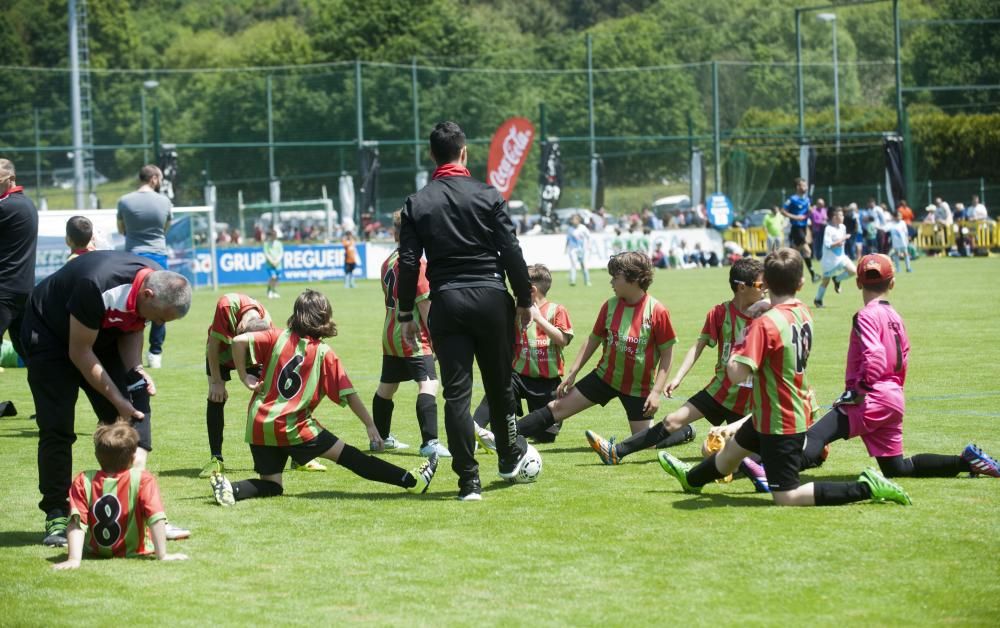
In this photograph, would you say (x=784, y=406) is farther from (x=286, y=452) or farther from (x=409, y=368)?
(x=409, y=368)

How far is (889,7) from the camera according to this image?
354 feet

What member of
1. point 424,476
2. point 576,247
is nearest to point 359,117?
point 576,247

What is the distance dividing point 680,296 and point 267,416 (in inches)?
798

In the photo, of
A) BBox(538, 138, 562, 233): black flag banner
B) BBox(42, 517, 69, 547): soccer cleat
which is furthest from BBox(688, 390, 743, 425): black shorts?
BBox(538, 138, 562, 233): black flag banner

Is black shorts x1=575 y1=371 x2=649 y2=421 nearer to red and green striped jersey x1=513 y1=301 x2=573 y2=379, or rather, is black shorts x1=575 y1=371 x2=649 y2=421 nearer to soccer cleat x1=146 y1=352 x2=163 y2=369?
red and green striped jersey x1=513 y1=301 x2=573 y2=379

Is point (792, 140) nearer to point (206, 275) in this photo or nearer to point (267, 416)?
point (206, 275)

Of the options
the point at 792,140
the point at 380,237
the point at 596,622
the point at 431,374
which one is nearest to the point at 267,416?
the point at 431,374

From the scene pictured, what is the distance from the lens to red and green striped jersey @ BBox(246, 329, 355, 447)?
26.0 feet

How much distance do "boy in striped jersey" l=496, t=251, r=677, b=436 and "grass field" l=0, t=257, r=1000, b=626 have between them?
17.4 inches

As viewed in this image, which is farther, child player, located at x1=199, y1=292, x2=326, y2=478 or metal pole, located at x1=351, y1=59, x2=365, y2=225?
metal pole, located at x1=351, y1=59, x2=365, y2=225

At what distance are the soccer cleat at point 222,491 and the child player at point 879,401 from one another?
11.2 feet

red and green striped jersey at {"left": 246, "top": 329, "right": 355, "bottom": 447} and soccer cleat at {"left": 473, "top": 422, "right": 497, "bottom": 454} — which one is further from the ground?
red and green striped jersey at {"left": 246, "top": 329, "right": 355, "bottom": 447}

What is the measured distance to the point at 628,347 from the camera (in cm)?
944

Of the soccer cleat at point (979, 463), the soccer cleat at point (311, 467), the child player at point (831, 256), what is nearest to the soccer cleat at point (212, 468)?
the soccer cleat at point (311, 467)
